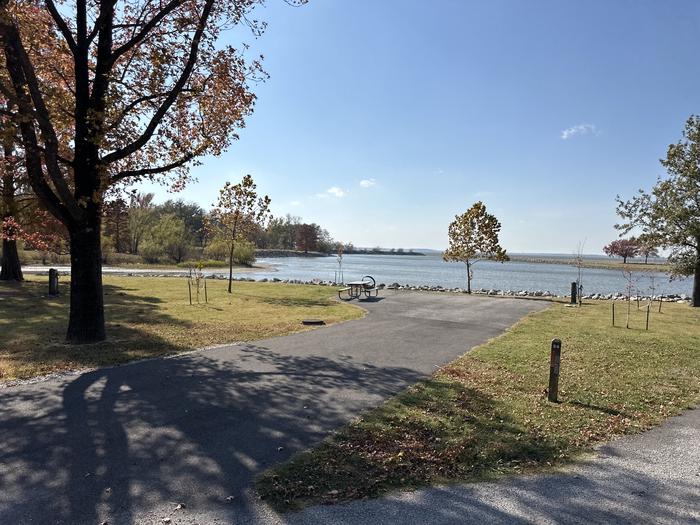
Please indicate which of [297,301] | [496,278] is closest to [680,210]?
[297,301]

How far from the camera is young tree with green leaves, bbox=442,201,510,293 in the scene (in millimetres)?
24672

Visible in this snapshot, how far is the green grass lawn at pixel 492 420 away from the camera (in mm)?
3693

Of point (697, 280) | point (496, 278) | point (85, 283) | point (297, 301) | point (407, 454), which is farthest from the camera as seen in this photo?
point (496, 278)

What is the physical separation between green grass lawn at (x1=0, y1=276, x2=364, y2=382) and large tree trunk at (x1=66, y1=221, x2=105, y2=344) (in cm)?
34

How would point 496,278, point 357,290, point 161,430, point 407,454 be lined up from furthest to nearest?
1. point 496,278
2. point 357,290
3. point 161,430
4. point 407,454

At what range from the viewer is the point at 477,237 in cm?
2488

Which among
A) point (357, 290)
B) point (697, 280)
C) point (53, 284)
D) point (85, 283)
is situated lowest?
point (357, 290)

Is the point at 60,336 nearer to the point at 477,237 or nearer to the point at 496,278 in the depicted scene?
the point at 477,237

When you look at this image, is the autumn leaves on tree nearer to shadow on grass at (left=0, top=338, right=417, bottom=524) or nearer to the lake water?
shadow on grass at (left=0, top=338, right=417, bottom=524)

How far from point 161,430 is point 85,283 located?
16.9 ft

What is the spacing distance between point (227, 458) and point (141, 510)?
89cm

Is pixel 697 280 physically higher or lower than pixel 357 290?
higher

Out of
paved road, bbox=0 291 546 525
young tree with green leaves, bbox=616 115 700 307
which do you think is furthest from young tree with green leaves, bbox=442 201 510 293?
paved road, bbox=0 291 546 525

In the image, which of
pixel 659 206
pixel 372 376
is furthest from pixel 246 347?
pixel 659 206
